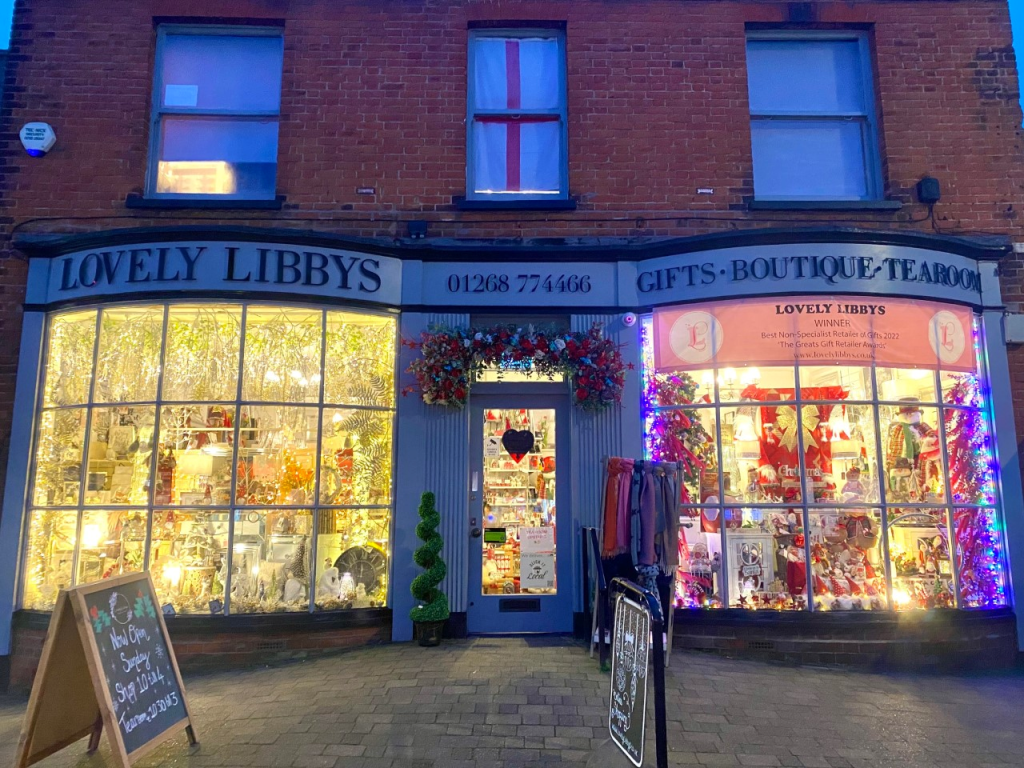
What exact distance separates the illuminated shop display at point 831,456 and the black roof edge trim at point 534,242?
0.63 metres

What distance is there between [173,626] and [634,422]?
4.71 metres

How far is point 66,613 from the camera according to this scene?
3.99m

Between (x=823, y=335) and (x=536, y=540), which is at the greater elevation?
(x=823, y=335)

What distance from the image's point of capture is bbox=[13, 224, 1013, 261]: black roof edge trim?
257 inches

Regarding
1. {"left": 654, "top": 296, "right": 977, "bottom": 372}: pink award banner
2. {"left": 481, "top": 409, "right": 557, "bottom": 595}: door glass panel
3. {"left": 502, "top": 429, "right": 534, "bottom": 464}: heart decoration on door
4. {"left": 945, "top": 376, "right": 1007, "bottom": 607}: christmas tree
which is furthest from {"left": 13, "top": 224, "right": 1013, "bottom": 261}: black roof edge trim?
{"left": 502, "top": 429, "right": 534, "bottom": 464}: heart decoration on door

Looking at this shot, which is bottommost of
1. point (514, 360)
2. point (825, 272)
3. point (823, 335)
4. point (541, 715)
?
point (541, 715)

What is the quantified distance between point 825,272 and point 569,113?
3.17m

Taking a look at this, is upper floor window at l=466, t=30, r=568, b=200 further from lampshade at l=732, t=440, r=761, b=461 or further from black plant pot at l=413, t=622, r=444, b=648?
black plant pot at l=413, t=622, r=444, b=648

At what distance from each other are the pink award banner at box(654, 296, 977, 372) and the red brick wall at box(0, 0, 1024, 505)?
932 millimetres

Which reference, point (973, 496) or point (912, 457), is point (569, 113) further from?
point (973, 496)

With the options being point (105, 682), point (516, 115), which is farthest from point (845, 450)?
point (105, 682)

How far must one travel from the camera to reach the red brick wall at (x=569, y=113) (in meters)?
6.98

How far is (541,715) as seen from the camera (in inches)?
181

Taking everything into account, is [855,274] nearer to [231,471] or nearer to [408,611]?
[408,611]
